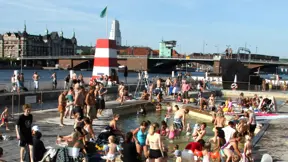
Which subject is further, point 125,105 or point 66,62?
point 66,62

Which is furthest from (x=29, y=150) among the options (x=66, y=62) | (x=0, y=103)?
(x=66, y=62)

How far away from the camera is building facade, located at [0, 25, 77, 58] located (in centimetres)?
16688

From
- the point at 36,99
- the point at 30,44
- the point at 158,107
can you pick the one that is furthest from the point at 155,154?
the point at 30,44

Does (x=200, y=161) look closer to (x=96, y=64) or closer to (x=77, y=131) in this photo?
(x=77, y=131)

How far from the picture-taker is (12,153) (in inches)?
395

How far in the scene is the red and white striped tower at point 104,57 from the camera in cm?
2774

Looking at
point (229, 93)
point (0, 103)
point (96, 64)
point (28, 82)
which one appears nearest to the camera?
point (0, 103)

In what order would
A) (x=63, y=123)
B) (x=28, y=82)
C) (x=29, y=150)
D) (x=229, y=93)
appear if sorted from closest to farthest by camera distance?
1. (x=29, y=150)
2. (x=63, y=123)
3. (x=28, y=82)
4. (x=229, y=93)

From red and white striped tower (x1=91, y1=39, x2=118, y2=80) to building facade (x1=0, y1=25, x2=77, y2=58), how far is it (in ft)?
447

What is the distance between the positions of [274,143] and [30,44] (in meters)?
167

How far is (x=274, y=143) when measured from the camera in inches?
520

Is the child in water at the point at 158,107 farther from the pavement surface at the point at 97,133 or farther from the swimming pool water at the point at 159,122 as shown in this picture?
the pavement surface at the point at 97,133

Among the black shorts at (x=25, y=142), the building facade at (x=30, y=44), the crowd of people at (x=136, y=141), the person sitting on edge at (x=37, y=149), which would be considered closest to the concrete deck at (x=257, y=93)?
the crowd of people at (x=136, y=141)

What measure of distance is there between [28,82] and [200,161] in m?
18.3
